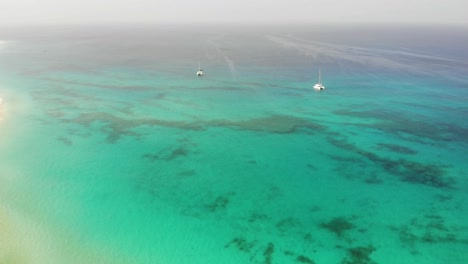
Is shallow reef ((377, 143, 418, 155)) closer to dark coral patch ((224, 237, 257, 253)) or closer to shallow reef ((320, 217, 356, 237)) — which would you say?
shallow reef ((320, 217, 356, 237))

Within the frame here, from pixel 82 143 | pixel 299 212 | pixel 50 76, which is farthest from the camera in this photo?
pixel 50 76

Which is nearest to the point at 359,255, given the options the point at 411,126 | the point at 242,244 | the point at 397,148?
the point at 242,244

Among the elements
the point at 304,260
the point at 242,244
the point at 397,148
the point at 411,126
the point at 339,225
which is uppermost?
the point at 411,126

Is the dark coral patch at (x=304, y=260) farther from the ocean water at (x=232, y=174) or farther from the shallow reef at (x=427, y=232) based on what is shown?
the shallow reef at (x=427, y=232)

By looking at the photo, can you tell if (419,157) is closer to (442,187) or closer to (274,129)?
(442,187)

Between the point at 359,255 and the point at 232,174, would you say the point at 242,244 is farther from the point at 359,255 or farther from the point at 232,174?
the point at 232,174

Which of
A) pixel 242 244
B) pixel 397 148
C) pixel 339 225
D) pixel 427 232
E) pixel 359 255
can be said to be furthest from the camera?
pixel 397 148

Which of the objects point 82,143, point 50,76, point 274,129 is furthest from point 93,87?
point 274,129

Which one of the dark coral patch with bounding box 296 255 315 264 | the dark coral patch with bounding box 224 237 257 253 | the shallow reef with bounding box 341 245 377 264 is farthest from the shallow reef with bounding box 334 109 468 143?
the dark coral patch with bounding box 224 237 257 253
